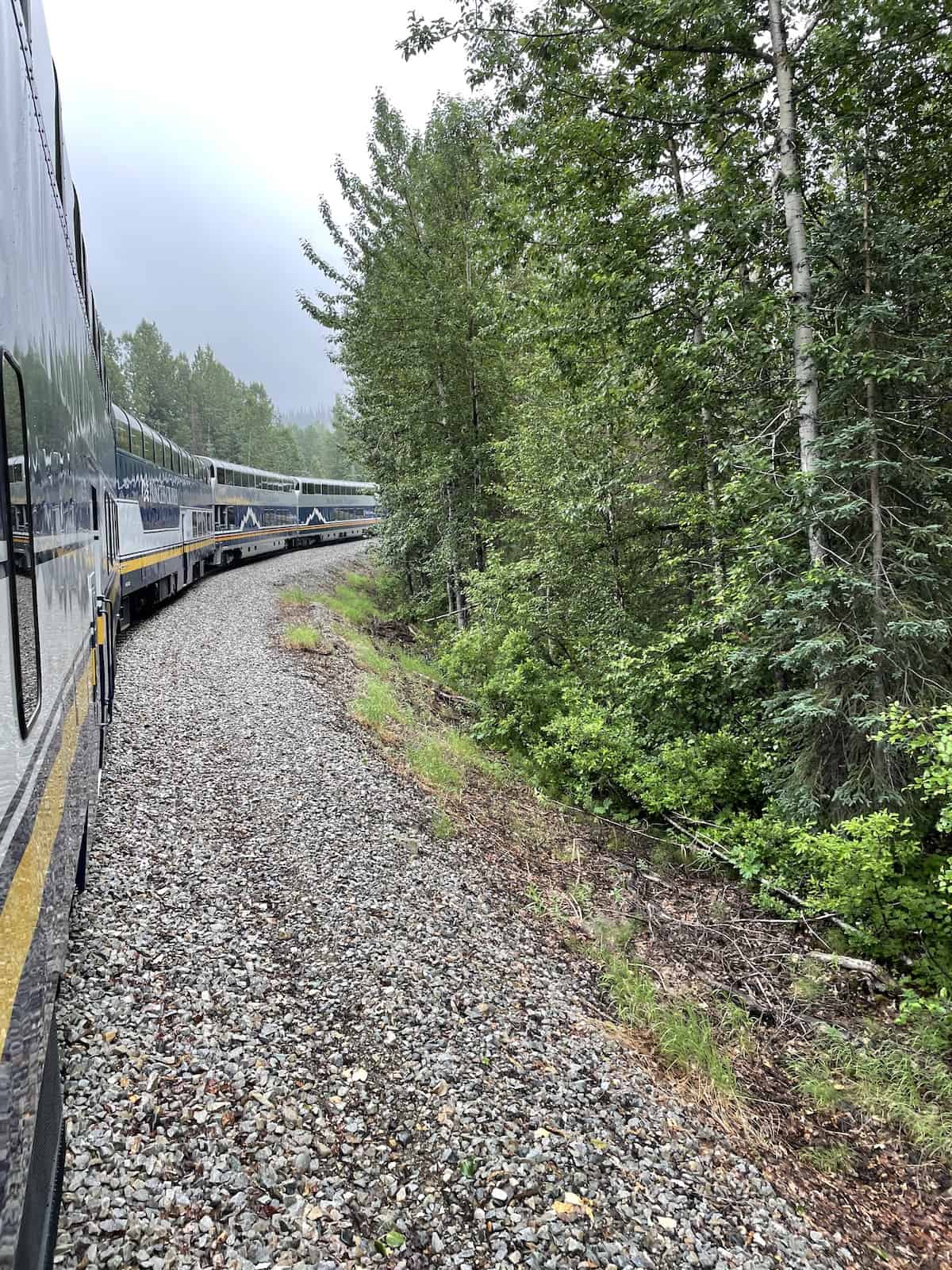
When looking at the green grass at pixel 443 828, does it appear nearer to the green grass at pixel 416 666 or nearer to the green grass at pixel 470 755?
the green grass at pixel 470 755

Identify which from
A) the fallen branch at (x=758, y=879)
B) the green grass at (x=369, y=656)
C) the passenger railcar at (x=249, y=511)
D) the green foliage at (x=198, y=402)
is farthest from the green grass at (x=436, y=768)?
the green foliage at (x=198, y=402)

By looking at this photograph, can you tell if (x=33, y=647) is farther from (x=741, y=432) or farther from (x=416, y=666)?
(x=416, y=666)

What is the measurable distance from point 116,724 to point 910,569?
841 cm

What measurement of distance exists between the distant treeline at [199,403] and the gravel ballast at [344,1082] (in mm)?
47298

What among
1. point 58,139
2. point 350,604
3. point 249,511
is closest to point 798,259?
point 58,139

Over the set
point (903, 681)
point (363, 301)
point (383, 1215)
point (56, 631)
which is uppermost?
point (363, 301)

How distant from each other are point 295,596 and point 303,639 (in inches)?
205

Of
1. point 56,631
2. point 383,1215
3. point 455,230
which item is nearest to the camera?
point 56,631

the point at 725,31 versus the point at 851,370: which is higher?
the point at 725,31

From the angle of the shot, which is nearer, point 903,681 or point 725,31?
point 903,681

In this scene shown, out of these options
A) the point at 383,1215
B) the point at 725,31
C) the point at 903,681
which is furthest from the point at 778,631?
the point at 725,31

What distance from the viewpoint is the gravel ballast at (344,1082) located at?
2.76 m

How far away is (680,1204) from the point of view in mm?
3152

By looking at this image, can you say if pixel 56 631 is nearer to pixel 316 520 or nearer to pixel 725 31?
pixel 725 31
